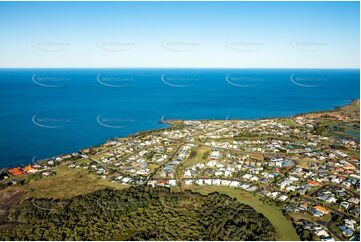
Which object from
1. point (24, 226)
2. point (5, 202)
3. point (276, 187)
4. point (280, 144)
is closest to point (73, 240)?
point (24, 226)

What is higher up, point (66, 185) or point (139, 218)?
point (139, 218)

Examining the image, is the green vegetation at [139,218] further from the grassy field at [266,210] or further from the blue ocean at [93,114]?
the blue ocean at [93,114]

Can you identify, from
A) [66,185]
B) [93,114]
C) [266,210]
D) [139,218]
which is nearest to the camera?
[139,218]

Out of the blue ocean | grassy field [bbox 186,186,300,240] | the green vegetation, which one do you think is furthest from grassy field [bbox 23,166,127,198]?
grassy field [bbox 186,186,300,240]

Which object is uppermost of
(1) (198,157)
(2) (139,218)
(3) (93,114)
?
(1) (198,157)

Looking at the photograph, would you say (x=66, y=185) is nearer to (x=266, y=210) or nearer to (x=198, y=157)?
(x=198, y=157)

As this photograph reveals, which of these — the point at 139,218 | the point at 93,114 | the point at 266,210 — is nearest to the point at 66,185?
the point at 139,218

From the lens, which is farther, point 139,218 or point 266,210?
point 266,210

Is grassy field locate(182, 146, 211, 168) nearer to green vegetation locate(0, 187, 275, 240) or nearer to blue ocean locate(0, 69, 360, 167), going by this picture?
green vegetation locate(0, 187, 275, 240)
